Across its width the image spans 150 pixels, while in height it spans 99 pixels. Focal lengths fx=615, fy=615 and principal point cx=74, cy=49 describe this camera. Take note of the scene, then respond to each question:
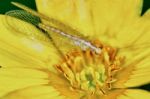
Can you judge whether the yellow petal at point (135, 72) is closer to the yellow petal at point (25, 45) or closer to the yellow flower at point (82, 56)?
the yellow flower at point (82, 56)

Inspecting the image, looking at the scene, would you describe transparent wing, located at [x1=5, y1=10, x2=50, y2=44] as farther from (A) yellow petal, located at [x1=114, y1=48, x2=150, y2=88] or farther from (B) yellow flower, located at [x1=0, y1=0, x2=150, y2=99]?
(A) yellow petal, located at [x1=114, y1=48, x2=150, y2=88]

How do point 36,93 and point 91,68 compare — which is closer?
point 36,93

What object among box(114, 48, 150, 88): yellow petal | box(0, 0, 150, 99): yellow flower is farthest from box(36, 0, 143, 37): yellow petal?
box(114, 48, 150, 88): yellow petal

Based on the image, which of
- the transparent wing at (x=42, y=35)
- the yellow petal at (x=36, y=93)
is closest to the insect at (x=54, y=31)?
the transparent wing at (x=42, y=35)

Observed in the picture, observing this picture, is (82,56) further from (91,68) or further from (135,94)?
(135,94)

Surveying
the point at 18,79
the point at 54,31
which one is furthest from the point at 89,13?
the point at 18,79

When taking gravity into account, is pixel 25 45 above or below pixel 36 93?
above
